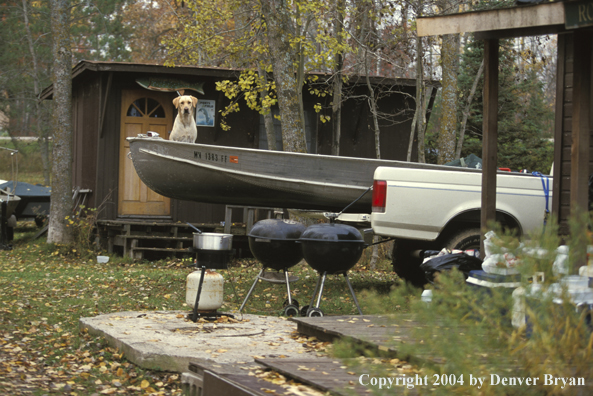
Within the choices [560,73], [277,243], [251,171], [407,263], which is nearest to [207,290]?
[277,243]

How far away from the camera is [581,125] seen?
16.8 ft

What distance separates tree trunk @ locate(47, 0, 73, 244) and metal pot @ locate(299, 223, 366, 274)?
8.09 m

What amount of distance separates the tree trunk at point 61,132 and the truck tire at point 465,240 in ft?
27.4

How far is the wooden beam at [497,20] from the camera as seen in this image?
4848mm

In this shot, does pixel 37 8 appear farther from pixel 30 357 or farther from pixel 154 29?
pixel 30 357

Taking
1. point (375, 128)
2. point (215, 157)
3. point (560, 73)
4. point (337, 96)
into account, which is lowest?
point (215, 157)

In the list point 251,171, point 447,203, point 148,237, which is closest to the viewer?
point 447,203

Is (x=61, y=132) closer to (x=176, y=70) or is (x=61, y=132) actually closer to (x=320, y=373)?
(x=176, y=70)

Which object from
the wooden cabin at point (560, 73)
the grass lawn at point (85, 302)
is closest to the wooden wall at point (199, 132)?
the grass lawn at point (85, 302)

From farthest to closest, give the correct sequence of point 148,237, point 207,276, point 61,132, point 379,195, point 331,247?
1. point 61,132
2. point 148,237
3. point 379,195
4. point 331,247
5. point 207,276

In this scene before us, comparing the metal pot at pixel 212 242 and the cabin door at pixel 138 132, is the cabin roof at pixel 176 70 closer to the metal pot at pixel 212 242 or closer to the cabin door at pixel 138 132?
the cabin door at pixel 138 132

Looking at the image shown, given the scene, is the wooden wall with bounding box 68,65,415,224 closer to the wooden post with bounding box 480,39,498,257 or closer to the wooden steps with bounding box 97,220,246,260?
the wooden steps with bounding box 97,220,246,260

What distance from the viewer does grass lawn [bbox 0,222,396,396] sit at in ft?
15.2

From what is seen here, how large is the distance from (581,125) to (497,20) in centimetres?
111
